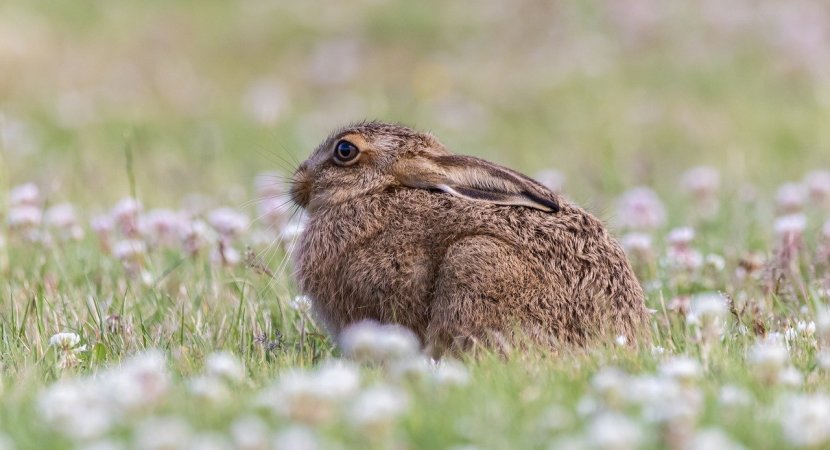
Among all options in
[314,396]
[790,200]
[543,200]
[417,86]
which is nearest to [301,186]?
[543,200]

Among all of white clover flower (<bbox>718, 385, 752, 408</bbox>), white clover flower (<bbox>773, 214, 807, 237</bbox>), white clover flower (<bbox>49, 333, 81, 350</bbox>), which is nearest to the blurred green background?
white clover flower (<bbox>773, 214, 807, 237</bbox>)

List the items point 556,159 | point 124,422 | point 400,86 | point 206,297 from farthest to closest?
point 400,86
point 556,159
point 206,297
point 124,422

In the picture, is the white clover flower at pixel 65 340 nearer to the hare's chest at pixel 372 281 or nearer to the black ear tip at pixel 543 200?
the hare's chest at pixel 372 281

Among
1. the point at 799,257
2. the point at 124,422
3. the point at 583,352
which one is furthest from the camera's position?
the point at 799,257

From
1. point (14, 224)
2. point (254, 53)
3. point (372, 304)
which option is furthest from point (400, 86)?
point (372, 304)

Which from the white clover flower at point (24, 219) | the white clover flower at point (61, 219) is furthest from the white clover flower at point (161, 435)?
the white clover flower at point (61, 219)

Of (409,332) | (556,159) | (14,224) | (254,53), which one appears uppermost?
(254,53)

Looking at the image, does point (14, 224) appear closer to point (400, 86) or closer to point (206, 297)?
point (206, 297)
